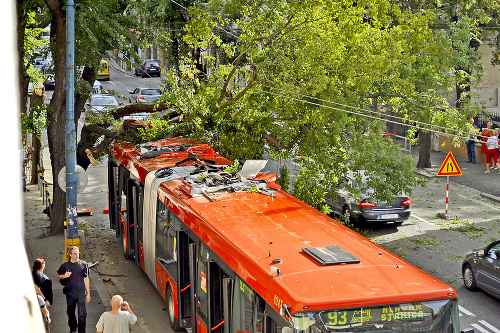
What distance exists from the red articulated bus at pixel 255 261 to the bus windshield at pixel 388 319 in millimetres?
10

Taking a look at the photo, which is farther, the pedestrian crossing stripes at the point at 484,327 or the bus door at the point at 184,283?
the pedestrian crossing stripes at the point at 484,327

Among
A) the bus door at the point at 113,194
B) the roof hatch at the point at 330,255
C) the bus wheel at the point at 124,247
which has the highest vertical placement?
the roof hatch at the point at 330,255

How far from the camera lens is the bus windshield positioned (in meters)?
6.01

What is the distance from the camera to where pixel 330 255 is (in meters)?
7.23

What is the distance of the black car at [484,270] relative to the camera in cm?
1252

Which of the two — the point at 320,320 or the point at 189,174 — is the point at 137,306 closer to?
the point at 189,174

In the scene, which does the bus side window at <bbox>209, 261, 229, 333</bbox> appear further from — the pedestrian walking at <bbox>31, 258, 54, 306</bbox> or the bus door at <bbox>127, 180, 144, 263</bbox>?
the bus door at <bbox>127, 180, 144, 263</bbox>

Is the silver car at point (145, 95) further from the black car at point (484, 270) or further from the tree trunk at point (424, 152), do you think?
the black car at point (484, 270)

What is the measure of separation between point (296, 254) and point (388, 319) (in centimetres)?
160

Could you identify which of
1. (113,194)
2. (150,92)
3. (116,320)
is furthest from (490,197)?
(150,92)

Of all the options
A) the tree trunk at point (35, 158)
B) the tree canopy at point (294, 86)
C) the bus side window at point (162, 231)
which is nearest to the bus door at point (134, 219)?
the bus side window at point (162, 231)

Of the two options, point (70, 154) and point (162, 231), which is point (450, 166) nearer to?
point (162, 231)

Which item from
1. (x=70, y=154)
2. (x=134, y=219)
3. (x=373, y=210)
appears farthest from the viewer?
(x=373, y=210)

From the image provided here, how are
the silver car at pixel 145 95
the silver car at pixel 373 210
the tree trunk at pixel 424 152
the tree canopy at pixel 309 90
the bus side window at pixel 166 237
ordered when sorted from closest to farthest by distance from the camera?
the bus side window at pixel 166 237
the tree canopy at pixel 309 90
the silver car at pixel 373 210
the tree trunk at pixel 424 152
the silver car at pixel 145 95
